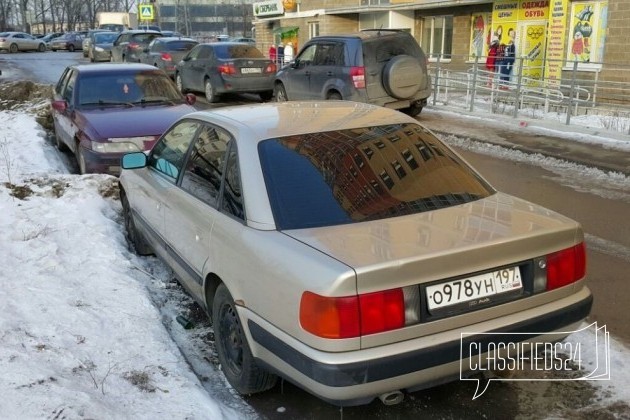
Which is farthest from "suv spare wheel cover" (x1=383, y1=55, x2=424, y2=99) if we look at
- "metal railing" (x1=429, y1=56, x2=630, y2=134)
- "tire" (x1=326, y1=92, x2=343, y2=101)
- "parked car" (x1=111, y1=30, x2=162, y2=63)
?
"parked car" (x1=111, y1=30, x2=162, y2=63)

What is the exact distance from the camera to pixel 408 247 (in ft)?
9.10

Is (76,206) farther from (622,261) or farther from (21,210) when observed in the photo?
(622,261)

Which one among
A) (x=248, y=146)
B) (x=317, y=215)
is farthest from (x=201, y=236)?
(x=317, y=215)

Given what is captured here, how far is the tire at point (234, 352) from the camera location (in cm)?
326

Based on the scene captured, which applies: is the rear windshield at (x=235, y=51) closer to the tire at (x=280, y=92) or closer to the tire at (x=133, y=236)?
the tire at (x=280, y=92)

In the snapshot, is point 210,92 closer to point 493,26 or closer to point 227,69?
point 227,69

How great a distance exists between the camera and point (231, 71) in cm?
1658

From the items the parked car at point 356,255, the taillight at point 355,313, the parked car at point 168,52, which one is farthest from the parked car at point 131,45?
the taillight at point 355,313

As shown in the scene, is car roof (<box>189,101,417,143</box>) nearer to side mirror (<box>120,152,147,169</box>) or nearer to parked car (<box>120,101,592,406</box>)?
parked car (<box>120,101,592,406</box>)

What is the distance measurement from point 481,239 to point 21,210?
4788mm

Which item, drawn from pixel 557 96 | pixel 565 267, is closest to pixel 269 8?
pixel 557 96

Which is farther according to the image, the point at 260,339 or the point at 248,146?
the point at 248,146

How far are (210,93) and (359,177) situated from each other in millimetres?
14533

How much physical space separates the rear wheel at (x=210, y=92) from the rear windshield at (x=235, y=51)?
2.70 feet
